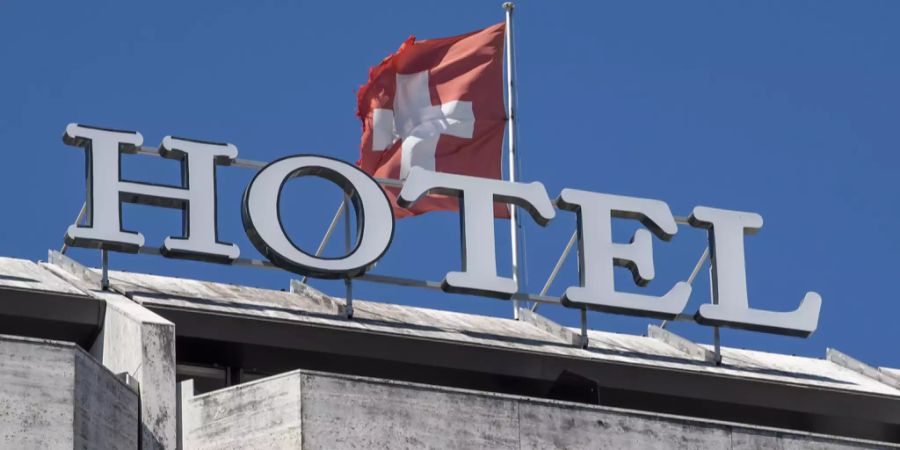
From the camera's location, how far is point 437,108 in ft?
186

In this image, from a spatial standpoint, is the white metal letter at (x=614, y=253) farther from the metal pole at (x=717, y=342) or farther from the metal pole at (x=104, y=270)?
the metal pole at (x=104, y=270)

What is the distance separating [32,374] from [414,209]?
54.7ft

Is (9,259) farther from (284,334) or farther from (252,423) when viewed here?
(252,423)

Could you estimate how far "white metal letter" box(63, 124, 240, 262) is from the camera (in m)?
45.8

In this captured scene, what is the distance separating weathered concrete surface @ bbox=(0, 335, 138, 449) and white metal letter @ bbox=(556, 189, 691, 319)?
1207 centimetres

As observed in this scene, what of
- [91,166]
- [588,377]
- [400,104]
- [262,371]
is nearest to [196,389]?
[262,371]

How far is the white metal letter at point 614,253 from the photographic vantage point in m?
48.9

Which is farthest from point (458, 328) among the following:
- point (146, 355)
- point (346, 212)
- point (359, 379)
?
point (146, 355)

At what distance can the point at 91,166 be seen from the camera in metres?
46.3

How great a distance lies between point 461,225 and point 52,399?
40.8ft

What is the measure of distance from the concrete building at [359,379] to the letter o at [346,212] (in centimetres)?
96

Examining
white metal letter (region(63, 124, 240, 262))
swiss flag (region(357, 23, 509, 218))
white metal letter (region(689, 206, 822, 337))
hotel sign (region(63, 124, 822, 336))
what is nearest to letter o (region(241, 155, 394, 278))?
hotel sign (region(63, 124, 822, 336))

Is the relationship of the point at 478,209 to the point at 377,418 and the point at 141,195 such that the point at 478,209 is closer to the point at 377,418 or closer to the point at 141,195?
the point at 141,195

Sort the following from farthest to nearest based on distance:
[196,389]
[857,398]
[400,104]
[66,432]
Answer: [400,104]
[857,398]
[196,389]
[66,432]
